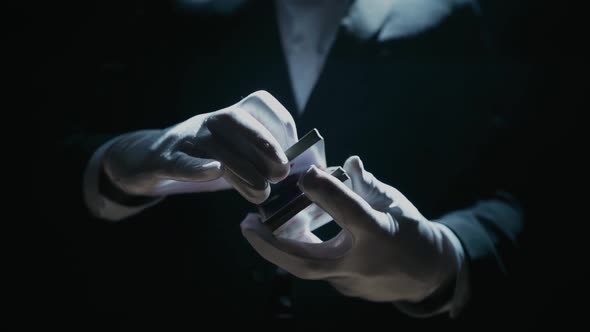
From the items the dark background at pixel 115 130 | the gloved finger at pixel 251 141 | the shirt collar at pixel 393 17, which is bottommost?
the dark background at pixel 115 130

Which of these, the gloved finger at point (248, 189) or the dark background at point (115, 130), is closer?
the gloved finger at point (248, 189)

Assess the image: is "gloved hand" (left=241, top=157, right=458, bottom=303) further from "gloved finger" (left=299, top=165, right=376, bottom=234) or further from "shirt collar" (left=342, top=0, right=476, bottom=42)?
"shirt collar" (left=342, top=0, right=476, bottom=42)

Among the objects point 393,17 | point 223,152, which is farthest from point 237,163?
point 393,17

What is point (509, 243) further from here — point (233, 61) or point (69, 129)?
point (69, 129)

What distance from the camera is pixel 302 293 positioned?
56 cm

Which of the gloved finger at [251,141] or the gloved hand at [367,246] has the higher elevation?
the gloved finger at [251,141]

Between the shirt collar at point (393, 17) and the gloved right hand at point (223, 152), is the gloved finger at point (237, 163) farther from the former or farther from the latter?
the shirt collar at point (393, 17)

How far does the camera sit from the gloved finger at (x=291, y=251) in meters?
0.38

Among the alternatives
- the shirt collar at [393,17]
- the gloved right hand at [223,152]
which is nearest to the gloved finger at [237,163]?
the gloved right hand at [223,152]

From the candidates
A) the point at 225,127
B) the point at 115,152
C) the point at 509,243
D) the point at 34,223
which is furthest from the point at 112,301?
the point at 509,243

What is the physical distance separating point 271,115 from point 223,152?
5 cm

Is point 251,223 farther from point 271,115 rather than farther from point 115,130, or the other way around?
point 115,130

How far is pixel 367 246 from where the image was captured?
1.36 feet

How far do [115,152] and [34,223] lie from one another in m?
0.34
